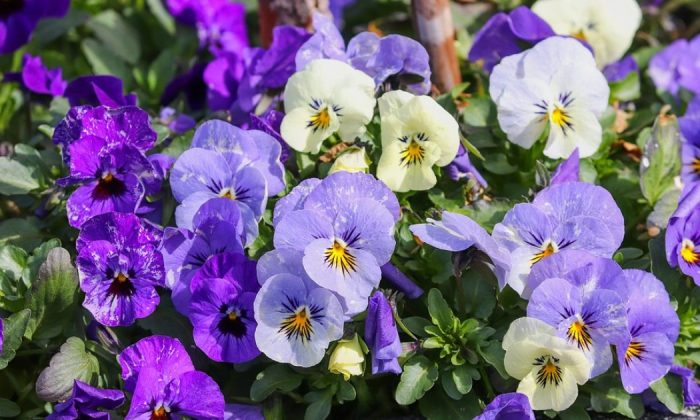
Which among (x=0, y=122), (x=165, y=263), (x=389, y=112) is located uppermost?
(x=389, y=112)

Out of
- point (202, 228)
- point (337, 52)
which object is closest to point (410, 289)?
point (202, 228)

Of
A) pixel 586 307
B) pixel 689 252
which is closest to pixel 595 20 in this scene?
pixel 689 252

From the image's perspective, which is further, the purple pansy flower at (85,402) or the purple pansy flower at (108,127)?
the purple pansy flower at (108,127)

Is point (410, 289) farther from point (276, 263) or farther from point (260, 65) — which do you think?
point (260, 65)

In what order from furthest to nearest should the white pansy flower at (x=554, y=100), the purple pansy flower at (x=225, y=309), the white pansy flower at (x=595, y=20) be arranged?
the white pansy flower at (x=595, y=20), the white pansy flower at (x=554, y=100), the purple pansy flower at (x=225, y=309)

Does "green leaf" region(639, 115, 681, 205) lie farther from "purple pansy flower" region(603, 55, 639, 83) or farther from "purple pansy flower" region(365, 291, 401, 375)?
"purple pansy flower" region(365, 291, 401, 375)

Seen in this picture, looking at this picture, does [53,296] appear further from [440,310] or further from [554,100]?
[554,100]

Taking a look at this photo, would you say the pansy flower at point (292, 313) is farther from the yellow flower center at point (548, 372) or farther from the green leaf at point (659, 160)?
the green leaf at point (659, 160)

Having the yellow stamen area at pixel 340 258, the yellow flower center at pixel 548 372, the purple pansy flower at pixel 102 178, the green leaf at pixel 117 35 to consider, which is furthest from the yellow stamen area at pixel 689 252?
the green leaf at pixel 117 35
